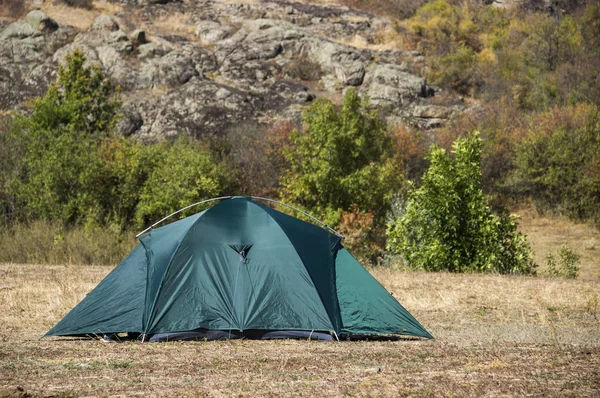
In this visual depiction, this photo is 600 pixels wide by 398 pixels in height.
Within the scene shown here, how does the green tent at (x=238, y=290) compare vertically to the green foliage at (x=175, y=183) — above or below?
above

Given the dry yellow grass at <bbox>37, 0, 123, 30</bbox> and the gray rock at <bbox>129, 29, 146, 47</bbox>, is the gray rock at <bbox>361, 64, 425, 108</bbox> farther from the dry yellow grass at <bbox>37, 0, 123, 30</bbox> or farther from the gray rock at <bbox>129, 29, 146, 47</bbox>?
the dry yellow grass at <bbox>37, 0, 123, 30</bbox>

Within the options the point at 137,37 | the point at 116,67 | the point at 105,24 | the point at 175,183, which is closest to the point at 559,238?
the point at 175,183

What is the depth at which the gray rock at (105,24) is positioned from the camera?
60.4 meters

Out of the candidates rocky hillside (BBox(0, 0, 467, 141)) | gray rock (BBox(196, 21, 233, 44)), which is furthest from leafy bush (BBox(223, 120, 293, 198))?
gray rock (BBox(196, 21, 233, 44))

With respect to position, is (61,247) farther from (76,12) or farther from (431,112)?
(76,12)

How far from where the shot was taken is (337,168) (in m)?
29.9

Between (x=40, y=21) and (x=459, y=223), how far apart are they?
49517 millimetres

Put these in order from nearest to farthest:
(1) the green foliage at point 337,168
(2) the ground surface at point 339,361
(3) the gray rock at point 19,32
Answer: (2) the ground surface at point 339,361, (1) the green foliage at point 337,168, (3) the gray rock at point 19,32

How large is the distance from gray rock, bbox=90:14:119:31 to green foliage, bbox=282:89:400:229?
3419 centimetres

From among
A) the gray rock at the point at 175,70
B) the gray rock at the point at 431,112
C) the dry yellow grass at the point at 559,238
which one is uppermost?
the gray rock at the point at 175,70

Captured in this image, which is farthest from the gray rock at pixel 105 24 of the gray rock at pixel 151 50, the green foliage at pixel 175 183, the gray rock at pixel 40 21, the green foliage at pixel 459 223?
the green foliage at pixel 459 223

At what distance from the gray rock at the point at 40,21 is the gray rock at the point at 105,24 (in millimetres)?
3063

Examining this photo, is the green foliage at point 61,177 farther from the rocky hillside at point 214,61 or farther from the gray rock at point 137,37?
the gray rock at point 137,37

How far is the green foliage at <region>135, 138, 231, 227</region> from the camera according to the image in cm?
3114
